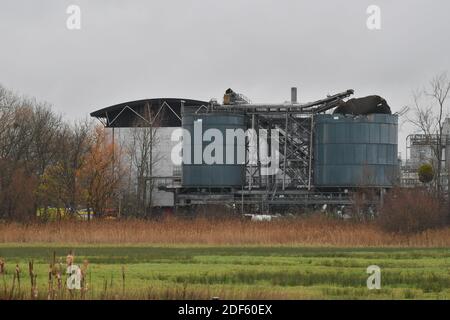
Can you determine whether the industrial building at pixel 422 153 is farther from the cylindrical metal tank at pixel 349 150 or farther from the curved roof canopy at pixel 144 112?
the curved roof canopy at pixel 144 112

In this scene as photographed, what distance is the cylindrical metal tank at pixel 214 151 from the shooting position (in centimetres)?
9944

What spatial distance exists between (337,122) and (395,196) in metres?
42.0

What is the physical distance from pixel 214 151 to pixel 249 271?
70.6 metres

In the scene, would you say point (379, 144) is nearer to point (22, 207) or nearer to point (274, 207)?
point (274, 207)

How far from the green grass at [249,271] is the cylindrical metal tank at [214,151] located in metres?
53.7

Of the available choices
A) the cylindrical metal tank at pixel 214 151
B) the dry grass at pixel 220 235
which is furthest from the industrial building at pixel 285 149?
the dry grass at pixel 220 235

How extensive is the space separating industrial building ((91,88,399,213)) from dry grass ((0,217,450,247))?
1737 inches

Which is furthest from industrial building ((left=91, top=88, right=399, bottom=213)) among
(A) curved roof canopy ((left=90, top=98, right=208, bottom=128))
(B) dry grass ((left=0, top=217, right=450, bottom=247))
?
(B) dry grass ((left=0, top=217, right=450, bottom=247))

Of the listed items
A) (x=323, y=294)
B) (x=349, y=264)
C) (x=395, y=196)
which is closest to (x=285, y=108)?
(x=395, y=196)

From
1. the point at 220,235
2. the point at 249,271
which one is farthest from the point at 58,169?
the point at 249,271

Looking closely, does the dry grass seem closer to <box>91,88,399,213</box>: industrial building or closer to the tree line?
the tree line

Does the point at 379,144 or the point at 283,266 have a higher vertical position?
the point at 379,144
